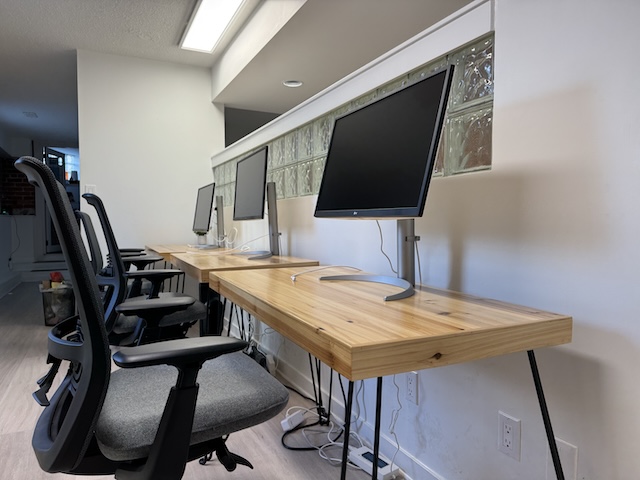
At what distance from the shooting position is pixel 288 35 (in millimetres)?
2729

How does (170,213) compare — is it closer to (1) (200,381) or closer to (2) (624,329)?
(1) (200,381)

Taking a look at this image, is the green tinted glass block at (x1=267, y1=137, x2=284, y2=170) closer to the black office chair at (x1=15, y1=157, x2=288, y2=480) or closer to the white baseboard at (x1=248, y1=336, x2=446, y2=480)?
the white baseboard at (x1=248, y1=336, x2=446, y2=480)

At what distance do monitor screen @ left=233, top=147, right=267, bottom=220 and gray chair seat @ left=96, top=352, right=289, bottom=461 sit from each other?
129cm

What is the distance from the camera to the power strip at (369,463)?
4.76ft

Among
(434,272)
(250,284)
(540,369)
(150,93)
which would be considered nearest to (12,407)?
(250,284)

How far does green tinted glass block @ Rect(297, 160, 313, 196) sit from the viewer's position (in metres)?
2.21

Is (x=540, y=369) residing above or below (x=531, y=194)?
below

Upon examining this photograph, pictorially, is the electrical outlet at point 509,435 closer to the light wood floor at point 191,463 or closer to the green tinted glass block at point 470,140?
the light wood floor at point 191,463

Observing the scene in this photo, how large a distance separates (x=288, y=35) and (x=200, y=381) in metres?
2.41

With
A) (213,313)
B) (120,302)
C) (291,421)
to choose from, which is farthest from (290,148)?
(291,421)

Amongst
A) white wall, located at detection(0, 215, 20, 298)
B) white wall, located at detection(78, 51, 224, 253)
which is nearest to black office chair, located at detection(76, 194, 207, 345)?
white wall, located at detection(78, 51, 224, 253)

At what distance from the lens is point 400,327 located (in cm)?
77

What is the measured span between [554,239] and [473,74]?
57 cm

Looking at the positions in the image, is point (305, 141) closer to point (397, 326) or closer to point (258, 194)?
point (258, 194)
